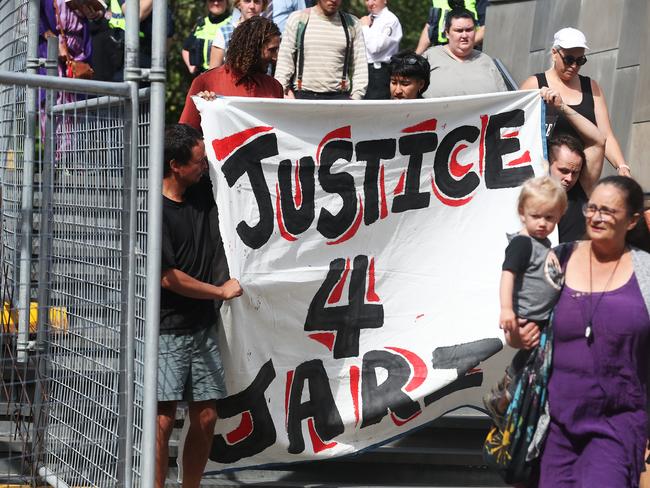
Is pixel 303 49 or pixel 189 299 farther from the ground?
pixel 303 49

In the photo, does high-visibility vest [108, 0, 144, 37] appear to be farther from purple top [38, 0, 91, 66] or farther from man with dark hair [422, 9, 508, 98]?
man with dark hair [422, 9, 508, 98]

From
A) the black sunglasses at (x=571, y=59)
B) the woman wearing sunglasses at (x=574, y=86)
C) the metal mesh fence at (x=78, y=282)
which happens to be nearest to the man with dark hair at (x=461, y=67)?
the woman wearing sunglasses at (x=574, y=86)

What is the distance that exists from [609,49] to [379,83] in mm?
2201

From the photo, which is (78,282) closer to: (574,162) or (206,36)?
(574,162)

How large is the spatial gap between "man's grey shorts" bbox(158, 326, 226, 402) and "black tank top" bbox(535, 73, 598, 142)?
2.42m

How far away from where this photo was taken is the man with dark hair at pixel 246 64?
660cm

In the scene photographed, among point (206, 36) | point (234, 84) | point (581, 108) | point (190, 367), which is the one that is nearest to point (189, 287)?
point (190, 367)

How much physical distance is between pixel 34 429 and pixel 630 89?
19.8 feet

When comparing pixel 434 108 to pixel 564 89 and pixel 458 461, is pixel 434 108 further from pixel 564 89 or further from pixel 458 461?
pixel 458 461

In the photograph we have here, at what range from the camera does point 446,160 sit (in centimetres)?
665

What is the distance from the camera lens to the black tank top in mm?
6984

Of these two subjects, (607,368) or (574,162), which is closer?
(607,368)

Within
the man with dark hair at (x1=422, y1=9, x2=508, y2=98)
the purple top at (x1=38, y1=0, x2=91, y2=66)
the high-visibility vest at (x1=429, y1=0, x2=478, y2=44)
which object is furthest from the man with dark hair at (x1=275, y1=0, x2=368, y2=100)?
A: the high-visibility vest at (x1=429, y1=0, x2=478, y2=44)

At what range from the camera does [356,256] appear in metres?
6.47
